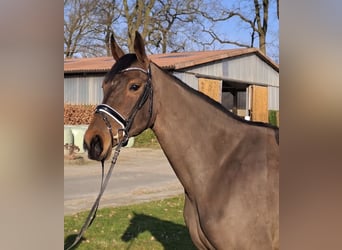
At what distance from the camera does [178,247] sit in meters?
3.62

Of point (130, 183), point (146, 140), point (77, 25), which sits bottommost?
point (130, 183)

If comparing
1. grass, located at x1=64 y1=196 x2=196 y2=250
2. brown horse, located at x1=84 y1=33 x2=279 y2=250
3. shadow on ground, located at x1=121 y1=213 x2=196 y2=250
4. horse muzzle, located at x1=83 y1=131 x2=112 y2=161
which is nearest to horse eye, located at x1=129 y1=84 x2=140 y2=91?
brown horse, located at x1=84 y1=33 x2=279 y2=250

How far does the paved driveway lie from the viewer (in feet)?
13.6

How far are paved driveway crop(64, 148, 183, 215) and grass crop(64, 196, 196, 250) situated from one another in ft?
0.70

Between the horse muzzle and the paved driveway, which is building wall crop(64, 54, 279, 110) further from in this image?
the paved driveway

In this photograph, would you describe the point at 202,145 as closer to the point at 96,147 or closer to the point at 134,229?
the point at 96,147

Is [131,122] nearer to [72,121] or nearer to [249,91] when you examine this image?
[72,121]

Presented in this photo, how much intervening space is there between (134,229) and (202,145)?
243 cm

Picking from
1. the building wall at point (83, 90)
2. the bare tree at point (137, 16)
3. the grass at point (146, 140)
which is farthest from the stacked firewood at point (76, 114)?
the grass at point (146, 140)

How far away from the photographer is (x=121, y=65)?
184 cm

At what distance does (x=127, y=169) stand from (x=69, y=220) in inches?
114

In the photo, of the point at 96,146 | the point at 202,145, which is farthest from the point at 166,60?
the point at 96,146

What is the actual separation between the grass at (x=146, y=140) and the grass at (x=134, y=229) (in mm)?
902
